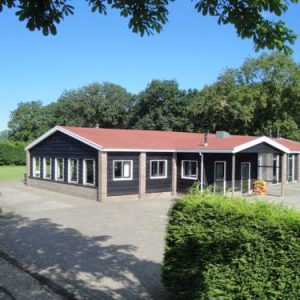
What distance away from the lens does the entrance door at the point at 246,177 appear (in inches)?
1128

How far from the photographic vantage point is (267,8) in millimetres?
5051

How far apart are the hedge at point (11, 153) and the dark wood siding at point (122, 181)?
36838 millimetres

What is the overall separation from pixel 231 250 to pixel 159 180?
19672mm

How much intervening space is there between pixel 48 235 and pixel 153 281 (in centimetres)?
616

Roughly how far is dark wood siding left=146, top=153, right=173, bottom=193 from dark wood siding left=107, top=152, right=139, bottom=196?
837 millimetres

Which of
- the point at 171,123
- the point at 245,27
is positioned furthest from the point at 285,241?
the point at 171,123

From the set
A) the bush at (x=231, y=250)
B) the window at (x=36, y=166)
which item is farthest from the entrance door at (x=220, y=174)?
the bush at (x=231, y=250)

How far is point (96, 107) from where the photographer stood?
68.4m

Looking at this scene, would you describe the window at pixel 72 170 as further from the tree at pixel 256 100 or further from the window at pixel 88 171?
the tree at pixel 256 100

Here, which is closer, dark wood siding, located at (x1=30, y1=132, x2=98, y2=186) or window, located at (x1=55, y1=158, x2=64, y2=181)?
dark wood siding, located at (x1=30, y1=132, x2=98, y2=186)

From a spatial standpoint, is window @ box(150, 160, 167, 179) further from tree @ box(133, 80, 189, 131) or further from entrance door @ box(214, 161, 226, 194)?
tree @ box(133, 80, 189, 131)

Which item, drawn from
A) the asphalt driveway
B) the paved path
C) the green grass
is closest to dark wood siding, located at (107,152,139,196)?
the asphalt driveway

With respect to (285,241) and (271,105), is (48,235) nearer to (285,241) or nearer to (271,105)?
(285,241)

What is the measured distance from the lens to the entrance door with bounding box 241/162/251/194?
28641mm
